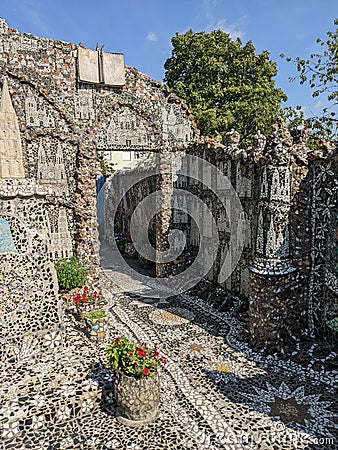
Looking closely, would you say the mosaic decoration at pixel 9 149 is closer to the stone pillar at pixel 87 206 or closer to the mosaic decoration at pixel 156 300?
the mosaic decoration at pixel 156 300

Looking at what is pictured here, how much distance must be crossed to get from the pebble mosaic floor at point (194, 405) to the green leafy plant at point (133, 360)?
671 millimetres

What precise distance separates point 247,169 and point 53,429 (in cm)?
595

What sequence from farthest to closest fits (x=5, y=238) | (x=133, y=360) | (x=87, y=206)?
(x=87, y=206)
(x=5, y=238)
(x=133, y=360)

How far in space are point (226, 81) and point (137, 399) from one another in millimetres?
11827

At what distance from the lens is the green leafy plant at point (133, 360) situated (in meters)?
4.68

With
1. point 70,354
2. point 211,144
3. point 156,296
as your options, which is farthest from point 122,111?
point 70,354

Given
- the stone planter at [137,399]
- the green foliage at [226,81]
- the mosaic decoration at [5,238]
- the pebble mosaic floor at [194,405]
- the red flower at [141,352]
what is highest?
the green foliage at [226,81]

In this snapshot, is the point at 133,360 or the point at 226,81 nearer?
the point at 133,360

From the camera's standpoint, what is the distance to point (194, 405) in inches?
201

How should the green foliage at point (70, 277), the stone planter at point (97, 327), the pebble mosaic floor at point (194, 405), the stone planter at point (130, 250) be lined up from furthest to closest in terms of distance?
the stone planter at point (130, 250) < the green foliage at point (70, 277) < the stone planter at point (97, 327) < the pebble mosaic floor at point (194, 405)

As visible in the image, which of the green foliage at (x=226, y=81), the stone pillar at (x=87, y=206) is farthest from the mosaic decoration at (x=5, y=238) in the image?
the green foliage at (x=226, y=81)

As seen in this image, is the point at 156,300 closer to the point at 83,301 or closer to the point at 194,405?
the point at 83,301

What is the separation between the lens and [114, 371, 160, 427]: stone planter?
4.61 meters

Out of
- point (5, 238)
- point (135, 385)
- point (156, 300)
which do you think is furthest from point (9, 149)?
point (156, 300)
